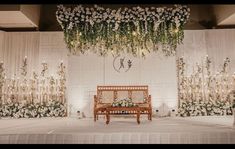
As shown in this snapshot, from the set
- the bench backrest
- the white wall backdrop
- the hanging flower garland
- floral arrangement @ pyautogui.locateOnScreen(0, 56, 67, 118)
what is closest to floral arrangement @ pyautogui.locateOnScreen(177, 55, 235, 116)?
the white wall backdrop

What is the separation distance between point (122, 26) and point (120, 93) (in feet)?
6.58

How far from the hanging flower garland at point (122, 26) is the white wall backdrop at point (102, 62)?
0.50 meters

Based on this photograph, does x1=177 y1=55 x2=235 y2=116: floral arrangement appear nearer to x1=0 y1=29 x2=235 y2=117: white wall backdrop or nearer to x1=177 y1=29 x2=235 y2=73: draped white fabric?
x1=177 y1=29 x2=235 y2=73: draped white fabric

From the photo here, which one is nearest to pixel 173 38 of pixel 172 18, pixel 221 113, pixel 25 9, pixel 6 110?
pixel 172 18

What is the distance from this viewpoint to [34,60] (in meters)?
10.4

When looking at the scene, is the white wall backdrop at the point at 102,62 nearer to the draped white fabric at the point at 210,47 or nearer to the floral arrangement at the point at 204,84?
the draped white fabric at the point at 210,47

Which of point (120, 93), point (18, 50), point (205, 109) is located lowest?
point (205, 109)

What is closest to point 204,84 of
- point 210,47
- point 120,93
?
point 210,47

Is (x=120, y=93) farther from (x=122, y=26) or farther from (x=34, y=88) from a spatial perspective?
(x=34, y=88)

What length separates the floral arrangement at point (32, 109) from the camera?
9578 mm

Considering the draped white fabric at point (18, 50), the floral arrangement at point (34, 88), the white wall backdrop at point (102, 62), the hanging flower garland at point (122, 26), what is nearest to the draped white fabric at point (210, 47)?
the white wall backdrop at point (102, 62)

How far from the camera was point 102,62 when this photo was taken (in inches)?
389

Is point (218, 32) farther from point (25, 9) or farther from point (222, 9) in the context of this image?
point (25, 9)

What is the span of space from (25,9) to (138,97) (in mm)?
4102
